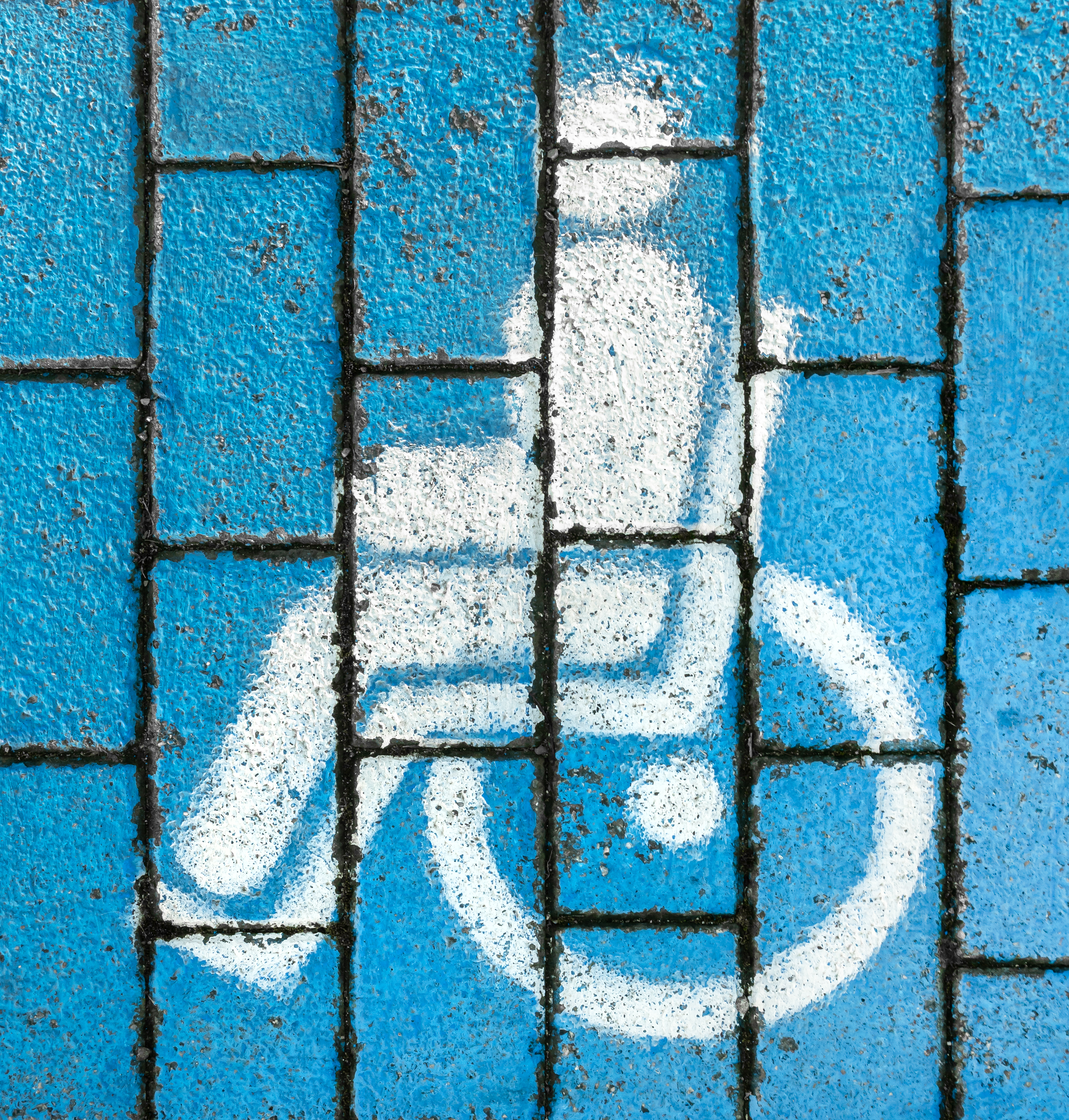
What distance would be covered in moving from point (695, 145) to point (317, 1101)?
228 cm

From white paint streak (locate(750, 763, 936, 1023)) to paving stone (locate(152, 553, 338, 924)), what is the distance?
3.33ft

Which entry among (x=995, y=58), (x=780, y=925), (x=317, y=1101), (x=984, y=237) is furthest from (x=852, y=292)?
(x=317, y=1101)

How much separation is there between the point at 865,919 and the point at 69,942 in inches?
69.5

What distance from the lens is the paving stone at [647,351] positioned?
1.76m

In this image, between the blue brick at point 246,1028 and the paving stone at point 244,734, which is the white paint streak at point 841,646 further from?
the blue brick at point 246,1028

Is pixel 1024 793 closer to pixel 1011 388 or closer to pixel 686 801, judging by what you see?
pixel 686 801

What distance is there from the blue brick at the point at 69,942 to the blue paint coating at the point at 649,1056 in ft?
3.18

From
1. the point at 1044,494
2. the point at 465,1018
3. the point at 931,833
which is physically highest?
the point at 1044,494

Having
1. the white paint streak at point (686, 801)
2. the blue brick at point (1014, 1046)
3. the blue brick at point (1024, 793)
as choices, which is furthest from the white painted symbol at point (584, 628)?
the blue brick at point (1014, 1046)

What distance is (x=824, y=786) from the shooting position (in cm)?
176

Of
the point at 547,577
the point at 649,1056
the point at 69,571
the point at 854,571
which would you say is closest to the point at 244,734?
the point at 69,571

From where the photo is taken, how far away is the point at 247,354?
179 cm

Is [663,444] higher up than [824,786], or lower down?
higher up

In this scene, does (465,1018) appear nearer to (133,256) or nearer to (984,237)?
(133,256)
